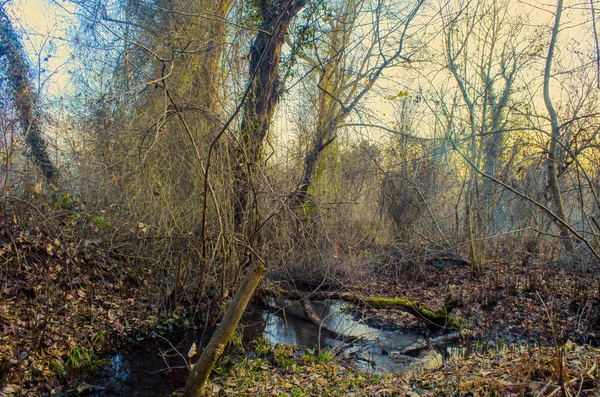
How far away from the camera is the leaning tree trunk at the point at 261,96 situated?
708 centimetres

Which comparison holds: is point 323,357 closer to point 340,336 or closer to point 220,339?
point 340,336

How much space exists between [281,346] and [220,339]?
7.39 feet

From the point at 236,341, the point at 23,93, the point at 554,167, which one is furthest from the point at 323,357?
the point at 23,93

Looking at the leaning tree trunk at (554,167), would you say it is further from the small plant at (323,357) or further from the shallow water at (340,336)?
the small plant at (323,357)

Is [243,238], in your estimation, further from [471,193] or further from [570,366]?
[471,193]

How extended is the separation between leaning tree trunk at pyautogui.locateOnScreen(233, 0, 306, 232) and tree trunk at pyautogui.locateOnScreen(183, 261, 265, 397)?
270 centimetres

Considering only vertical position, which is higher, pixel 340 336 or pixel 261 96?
pixel 261 96

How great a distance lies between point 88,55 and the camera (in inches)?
306

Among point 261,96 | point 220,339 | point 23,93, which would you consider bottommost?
point 220,339

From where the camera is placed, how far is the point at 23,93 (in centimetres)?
754

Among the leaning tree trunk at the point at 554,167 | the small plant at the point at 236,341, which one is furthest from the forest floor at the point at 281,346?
the leaning tree trunk at the point at 554,167

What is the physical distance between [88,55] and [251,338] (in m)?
5.91

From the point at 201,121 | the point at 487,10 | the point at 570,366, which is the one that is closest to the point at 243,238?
the point at 201,121

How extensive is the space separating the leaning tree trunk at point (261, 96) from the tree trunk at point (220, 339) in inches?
106
